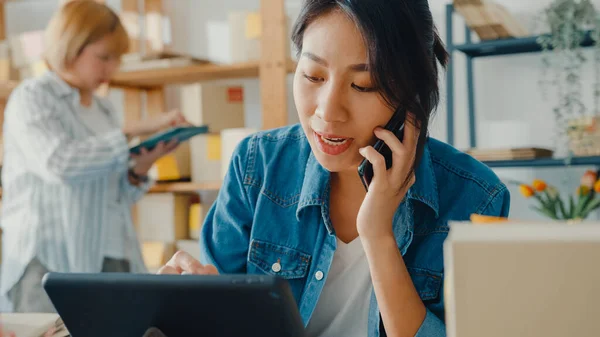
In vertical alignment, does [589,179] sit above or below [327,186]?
below

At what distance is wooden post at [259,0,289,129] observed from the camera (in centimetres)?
260

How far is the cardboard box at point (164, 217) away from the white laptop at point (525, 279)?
2.51 m

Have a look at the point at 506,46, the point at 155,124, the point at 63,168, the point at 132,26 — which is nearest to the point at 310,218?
the point at 63,168

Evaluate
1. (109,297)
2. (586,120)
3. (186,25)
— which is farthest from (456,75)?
(109,297)

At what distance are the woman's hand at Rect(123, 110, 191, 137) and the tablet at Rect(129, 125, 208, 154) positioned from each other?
0.16 m

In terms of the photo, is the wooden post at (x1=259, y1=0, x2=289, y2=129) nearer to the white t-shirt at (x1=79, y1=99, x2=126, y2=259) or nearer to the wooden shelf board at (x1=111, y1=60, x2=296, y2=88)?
the wooden shelf board at (x1=111, y1=60, x2=296, y2=88)

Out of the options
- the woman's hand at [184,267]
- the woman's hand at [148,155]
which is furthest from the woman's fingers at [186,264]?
the woman's hand at [148,155]

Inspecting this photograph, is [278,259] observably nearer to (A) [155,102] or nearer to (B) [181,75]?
(B) [181,75]

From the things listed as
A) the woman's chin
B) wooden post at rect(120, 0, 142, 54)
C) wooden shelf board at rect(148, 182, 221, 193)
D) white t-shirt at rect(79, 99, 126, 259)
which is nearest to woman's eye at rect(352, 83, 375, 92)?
the woman's chin

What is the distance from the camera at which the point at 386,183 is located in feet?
3.48

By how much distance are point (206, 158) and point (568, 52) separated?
1.45 metres

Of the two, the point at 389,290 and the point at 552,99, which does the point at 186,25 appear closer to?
the point at 552,99

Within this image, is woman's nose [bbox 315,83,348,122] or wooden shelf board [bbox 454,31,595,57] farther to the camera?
wooden shelf board [bbox 454,31,595,57]

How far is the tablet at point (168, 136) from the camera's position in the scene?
2311mm
